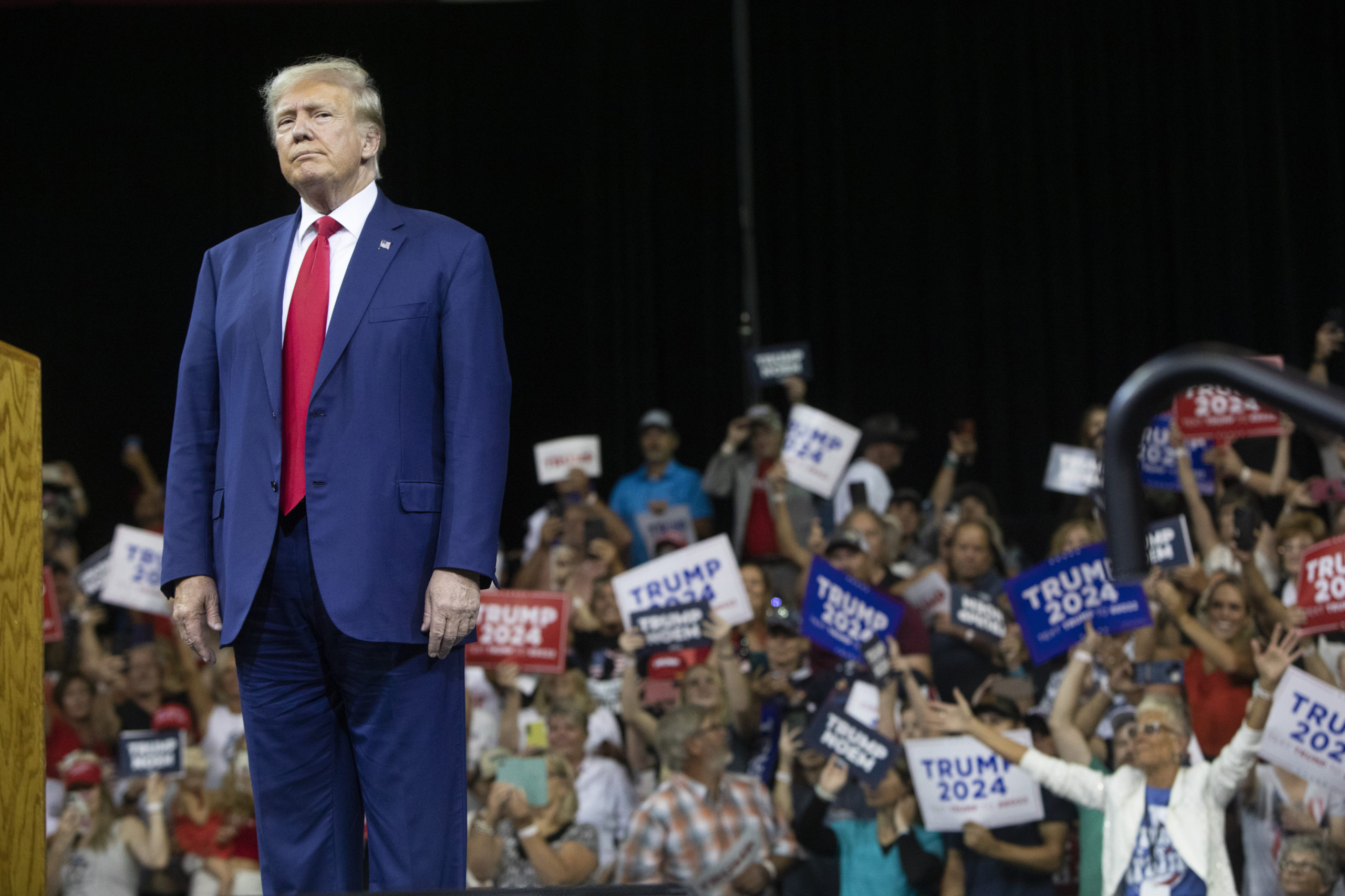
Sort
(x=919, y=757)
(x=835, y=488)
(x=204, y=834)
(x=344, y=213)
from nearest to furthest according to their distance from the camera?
(x=344, y=213) < (x=919, y=757) < (x=204, y=834) < (x=835, y=488)

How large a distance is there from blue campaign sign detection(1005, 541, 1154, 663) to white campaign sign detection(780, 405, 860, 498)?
5.14 feet

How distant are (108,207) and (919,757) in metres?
6.93

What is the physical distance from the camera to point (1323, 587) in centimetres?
417

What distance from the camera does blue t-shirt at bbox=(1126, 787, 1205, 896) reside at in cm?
402

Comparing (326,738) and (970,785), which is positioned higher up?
(326,738)

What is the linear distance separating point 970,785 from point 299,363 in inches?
120

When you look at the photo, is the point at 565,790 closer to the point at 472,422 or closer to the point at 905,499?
the point at 905,499

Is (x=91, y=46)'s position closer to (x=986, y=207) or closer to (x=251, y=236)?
(x=986, y=207)

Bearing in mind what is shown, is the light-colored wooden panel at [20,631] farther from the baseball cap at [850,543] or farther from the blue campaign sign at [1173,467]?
the blue campaign sign at [1173,467]

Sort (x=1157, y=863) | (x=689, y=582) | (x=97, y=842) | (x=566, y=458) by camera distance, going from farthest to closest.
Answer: (x=566, y=458) < (x=689, y=582) < (x=97, y=842) < (x=1157, y=863)

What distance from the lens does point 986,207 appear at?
28.3 ft

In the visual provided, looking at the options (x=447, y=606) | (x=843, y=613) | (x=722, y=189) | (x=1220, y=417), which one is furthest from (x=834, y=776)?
(x=722, y=189)

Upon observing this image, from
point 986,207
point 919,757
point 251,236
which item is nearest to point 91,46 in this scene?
point 986,207

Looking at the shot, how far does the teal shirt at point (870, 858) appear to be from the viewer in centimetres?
443
